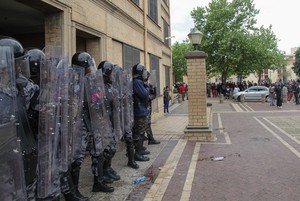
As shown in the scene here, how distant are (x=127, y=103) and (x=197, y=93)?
3.65 metres

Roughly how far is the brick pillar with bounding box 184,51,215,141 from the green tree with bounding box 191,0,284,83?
2433cm

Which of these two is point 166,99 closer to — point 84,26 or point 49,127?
point 84,26

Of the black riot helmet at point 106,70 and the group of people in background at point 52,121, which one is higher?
the black riot helmet at point 106,70

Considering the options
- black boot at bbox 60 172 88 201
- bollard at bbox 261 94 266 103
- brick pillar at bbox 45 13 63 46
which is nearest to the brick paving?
black boot at bbox 60 172 88 201

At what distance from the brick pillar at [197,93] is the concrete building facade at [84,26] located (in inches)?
46.1

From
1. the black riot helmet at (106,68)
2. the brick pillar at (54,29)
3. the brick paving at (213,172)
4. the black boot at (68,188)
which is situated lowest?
the brick paving at (213,172)

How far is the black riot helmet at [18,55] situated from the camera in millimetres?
2770

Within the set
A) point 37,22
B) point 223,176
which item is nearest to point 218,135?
point 223,176

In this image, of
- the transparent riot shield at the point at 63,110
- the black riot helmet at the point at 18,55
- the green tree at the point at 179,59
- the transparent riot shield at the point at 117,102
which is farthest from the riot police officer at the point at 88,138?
the green tree at the point at 179,59

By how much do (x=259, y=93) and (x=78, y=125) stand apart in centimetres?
2613

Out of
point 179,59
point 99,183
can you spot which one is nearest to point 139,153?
point 99,183

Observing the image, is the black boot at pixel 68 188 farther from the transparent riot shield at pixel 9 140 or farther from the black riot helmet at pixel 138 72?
the black riot helmet at pixel 138 72

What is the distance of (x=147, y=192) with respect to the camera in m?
4.67

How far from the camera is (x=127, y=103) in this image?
5918mm
